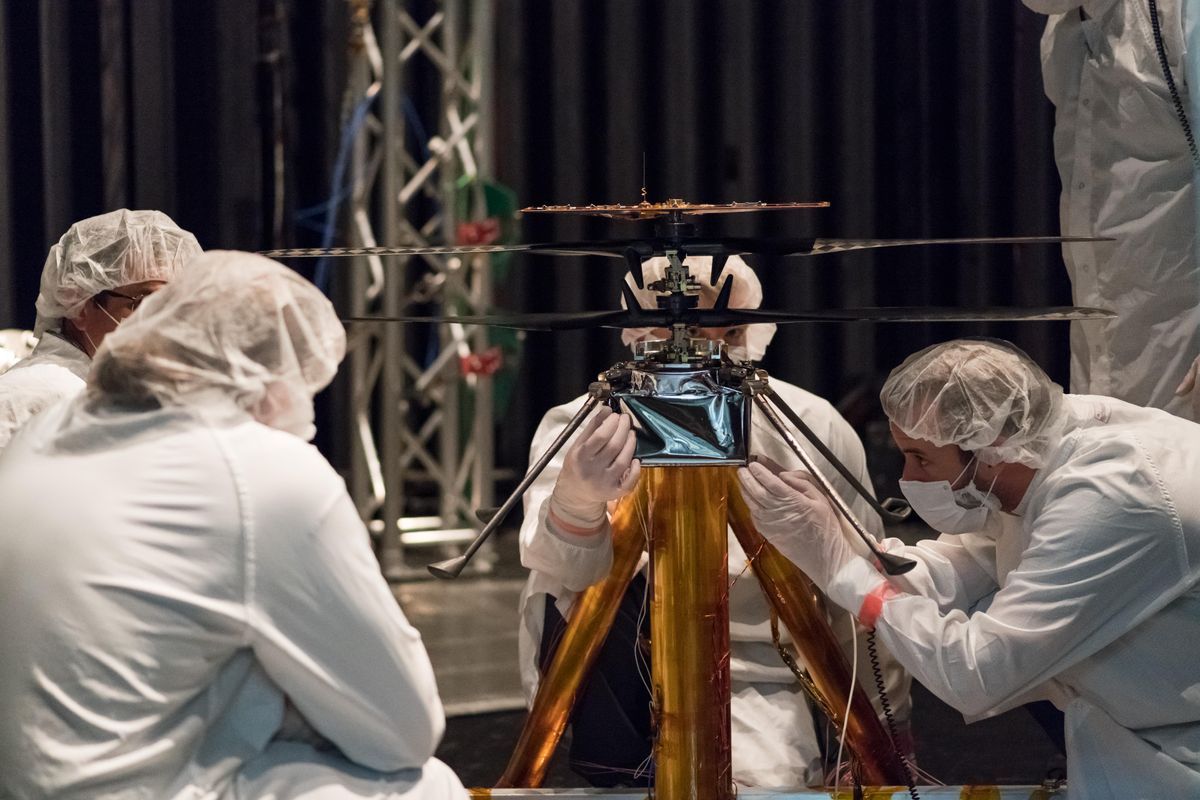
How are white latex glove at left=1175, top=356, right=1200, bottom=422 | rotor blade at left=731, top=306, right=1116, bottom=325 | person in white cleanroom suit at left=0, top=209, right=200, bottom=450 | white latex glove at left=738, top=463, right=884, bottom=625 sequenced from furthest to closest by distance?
white latex glove at left=1175, top=356, right=1200, bottom=422
person in white cleanroom suit at left=0, top=209, right=200, bottom=450
white latex glove at left=738, top=463, right=884, bottom=625
rotor blade at left=731, top=306, right=1116, bottom=325

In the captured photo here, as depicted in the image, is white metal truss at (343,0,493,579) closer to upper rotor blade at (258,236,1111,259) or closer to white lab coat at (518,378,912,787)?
white lab coat at (518,378,912,787)

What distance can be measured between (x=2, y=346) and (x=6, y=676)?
1467 mm

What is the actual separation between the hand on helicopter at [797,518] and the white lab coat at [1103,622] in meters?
0.10

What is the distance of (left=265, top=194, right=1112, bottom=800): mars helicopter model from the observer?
73.3 inches

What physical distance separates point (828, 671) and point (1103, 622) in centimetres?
39

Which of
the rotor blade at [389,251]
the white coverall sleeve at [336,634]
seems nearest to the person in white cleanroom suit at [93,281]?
the rotor blade at [389,251]

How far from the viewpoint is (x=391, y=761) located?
1555mm

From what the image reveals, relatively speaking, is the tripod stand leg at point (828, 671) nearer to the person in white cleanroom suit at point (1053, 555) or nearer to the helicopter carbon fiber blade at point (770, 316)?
the person in white cleanroom suit at point (1053, 555)

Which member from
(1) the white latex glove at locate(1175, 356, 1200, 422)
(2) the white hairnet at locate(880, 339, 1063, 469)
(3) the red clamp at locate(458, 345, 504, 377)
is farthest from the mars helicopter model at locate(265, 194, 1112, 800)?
(3) the red clamp at locate(458, 345, 504, 377)

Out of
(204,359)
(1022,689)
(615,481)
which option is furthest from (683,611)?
(204,359)

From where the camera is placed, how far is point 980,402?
1.94 metres

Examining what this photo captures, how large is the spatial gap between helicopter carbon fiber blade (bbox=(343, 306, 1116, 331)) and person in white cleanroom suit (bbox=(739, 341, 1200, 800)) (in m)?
0.14

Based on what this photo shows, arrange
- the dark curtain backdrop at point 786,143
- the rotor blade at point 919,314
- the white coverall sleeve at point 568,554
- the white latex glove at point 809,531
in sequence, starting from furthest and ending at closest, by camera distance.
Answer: the dark curtain backdrop at point 786,143
the white coverall sleeve at point 568,554
the white latex glove at point 809,531
the rotor blade at point 919,314

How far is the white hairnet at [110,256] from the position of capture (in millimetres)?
2246
